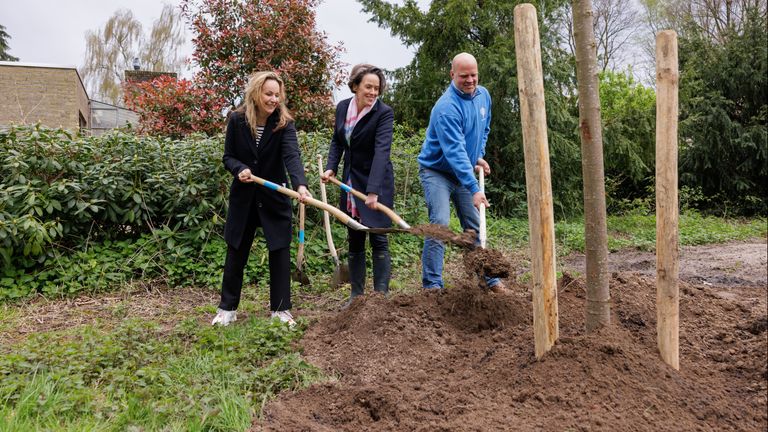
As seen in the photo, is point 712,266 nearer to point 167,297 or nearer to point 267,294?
point 267,294

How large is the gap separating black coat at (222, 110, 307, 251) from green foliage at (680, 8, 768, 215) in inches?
368

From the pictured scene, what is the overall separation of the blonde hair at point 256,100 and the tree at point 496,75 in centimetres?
612

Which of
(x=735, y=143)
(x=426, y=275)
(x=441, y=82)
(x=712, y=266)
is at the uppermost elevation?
(x=441, y=82)

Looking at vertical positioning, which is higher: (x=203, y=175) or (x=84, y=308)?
(x=203, y=175)

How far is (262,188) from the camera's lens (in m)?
4.39

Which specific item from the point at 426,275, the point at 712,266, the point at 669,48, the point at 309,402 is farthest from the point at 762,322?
the point at 712,266

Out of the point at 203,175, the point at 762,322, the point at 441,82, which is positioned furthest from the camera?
the point at 441,82

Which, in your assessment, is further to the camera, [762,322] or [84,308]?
[84,308]

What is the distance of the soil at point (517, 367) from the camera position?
99.5 inches

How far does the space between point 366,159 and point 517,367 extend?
7.38 feet

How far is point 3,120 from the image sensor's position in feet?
51.6

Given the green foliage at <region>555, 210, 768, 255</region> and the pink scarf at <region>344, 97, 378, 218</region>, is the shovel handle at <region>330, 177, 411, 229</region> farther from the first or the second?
the green foliage at <region>555, 210, 768, 255</region>

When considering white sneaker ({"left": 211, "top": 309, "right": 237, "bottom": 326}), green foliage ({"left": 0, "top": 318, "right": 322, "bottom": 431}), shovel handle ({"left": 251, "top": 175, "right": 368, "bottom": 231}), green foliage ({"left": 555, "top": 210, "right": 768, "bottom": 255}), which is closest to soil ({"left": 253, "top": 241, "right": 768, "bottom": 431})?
green foliage ({"left": 0, "top": 318, "right": 322, "bottom": 431})

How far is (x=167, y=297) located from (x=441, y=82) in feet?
22.7
